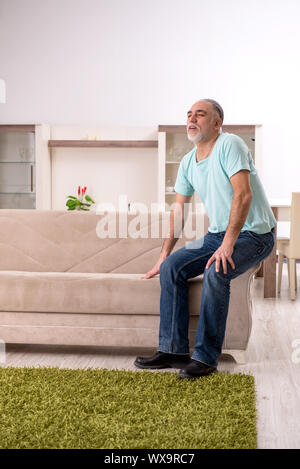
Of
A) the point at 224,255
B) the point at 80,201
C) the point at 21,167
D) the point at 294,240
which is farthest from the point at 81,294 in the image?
the point at 21,167

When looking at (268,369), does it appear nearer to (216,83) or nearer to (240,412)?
(240,412)

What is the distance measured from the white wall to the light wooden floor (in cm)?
380

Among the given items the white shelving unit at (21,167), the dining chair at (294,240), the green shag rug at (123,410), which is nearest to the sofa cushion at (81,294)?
the green shag rug at (123,410)

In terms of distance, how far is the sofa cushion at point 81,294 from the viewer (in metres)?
2.61

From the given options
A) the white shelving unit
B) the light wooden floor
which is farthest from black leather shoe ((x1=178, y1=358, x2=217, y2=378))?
the white shelving unit

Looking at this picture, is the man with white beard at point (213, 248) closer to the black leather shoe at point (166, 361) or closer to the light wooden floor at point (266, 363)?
the black leather shoe at point (166, 361)

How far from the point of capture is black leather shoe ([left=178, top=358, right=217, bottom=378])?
2.28 meters

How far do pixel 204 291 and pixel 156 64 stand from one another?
515cm

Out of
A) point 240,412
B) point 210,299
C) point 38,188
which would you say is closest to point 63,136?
point 38,188

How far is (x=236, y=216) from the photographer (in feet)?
7.75

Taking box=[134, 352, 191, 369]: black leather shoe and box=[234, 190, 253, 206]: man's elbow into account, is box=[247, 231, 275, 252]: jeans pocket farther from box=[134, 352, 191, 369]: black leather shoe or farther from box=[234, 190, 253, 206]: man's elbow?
box=[134, 352, 191, 369]: black leather shoe

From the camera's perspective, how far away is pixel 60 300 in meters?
2.65

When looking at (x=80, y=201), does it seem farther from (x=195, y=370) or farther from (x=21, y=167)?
(x=195, y=370)

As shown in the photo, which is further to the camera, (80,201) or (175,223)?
(80,201)
